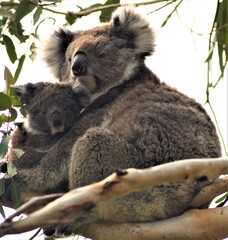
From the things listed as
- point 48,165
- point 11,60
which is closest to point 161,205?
point 48,165

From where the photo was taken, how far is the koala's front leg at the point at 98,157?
341cm

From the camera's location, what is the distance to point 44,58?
4605 mm

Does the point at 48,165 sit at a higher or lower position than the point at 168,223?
higher

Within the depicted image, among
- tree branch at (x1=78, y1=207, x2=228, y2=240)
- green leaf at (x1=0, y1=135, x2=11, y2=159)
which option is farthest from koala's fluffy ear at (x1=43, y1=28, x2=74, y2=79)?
tree branch at (x1=78, y1=207, x2=228, y2=240)

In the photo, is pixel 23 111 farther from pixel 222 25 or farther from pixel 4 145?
pixel 222 25

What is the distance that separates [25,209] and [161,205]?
5.33 ft

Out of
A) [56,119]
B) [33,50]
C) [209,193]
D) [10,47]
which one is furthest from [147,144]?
[33,50]

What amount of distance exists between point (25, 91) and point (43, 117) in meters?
0.23

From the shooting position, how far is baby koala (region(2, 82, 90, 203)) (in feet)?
12.3

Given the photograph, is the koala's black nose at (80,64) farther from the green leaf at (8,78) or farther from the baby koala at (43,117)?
the green leaf at (8,78)

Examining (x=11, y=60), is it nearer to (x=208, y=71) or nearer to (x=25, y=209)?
(x=208, y=71)

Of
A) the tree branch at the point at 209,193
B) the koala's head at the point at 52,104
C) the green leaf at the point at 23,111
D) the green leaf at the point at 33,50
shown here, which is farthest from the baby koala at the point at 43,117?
the tree branch at the point at 209,193

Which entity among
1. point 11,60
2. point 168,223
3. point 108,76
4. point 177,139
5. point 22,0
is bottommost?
point 168,223

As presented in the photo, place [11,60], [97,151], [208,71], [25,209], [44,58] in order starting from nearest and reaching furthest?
1. [25,209]
2. [208,71]
3. [97,151]
4. [11,60]
5. [44,58]
